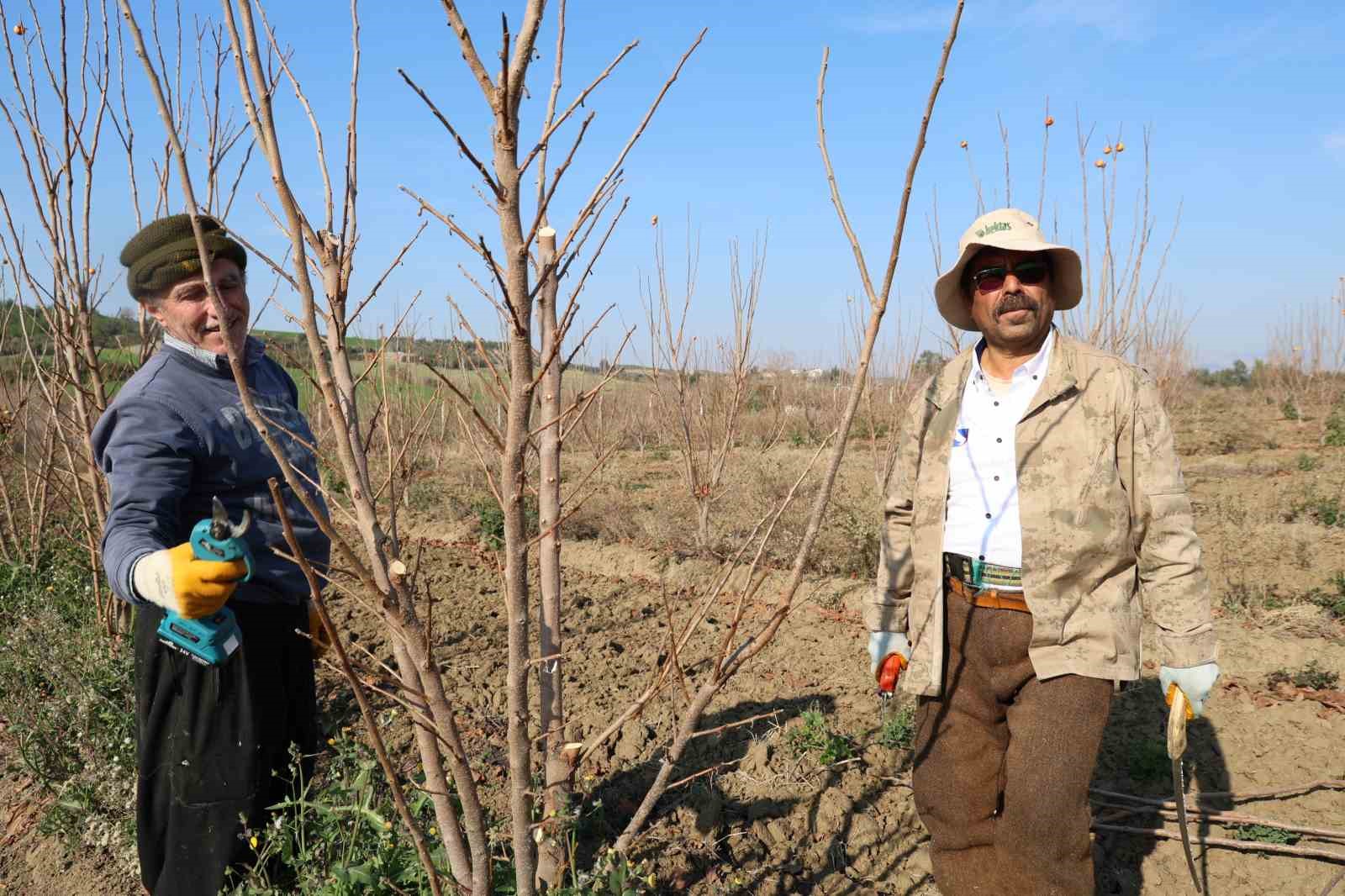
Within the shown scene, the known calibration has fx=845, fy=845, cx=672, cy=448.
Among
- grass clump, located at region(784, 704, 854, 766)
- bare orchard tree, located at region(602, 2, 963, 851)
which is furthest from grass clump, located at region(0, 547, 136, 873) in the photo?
grass clump, located at region(784, 704, 854, 766)

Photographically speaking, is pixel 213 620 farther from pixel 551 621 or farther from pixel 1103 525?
pixel 1103 525

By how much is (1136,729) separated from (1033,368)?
1839 millimetres

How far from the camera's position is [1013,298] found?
2113 mm

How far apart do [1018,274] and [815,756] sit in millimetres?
1786

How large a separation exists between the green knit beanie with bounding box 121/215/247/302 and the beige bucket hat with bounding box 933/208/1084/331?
184cm

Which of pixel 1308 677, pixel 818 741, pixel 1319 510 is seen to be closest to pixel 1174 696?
pixel 818 741

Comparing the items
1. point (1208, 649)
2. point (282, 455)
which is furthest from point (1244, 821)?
point (282, 455)

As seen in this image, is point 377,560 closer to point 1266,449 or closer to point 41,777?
point 41,777

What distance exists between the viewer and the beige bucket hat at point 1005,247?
2068mm

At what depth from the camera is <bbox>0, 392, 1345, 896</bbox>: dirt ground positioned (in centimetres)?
255

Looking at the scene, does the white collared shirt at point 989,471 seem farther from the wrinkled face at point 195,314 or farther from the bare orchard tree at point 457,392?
the wrinkled face at point 195,314

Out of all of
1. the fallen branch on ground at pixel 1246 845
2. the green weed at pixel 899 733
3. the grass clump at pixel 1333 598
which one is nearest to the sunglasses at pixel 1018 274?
the green weed at pixel 899 733

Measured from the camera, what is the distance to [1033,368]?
2143mm

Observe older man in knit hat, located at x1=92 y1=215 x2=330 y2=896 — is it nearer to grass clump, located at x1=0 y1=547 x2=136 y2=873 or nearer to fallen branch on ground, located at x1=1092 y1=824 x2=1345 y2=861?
grass clump, located at x1=0 y1=547 x2=136 y2=873
